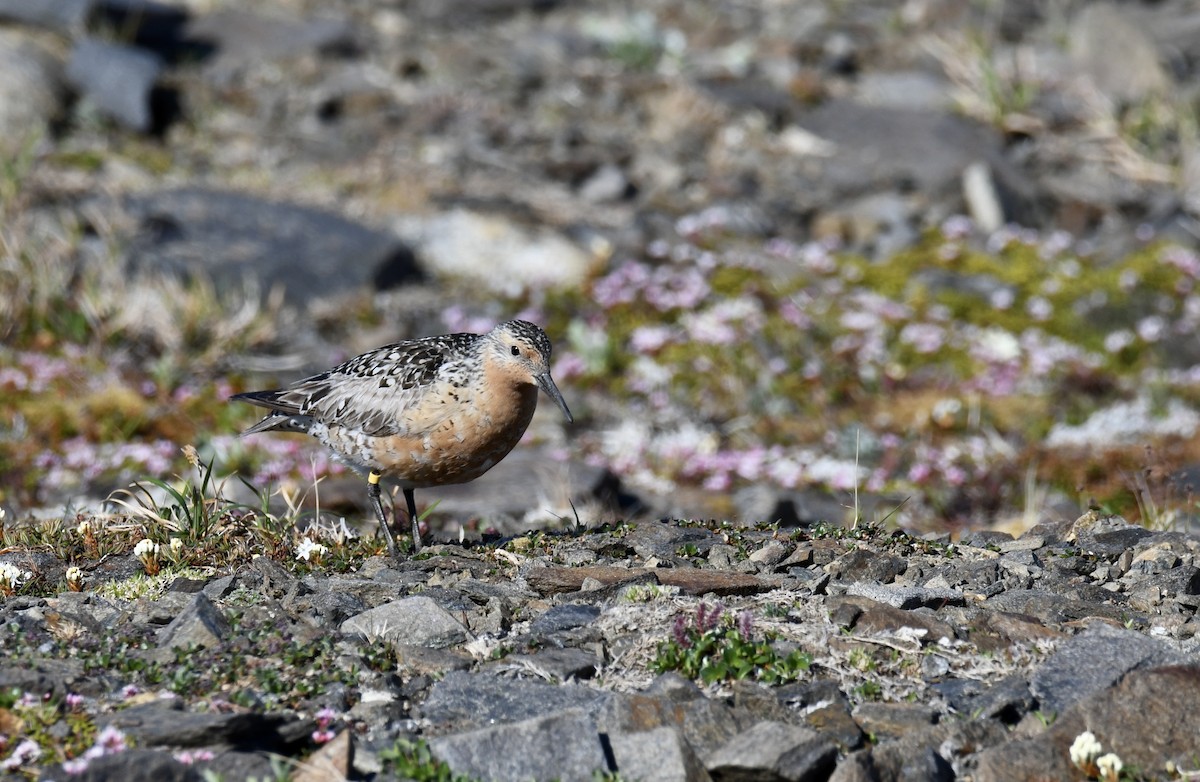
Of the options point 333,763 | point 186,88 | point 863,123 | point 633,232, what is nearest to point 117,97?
point 186,88

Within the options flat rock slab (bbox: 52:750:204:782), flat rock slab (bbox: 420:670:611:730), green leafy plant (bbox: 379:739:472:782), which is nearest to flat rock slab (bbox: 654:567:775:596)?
flat rock slab (bbox: 420:670:611:730)

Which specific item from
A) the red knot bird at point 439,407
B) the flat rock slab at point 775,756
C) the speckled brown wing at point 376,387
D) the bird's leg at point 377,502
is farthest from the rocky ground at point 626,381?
the speckled brown wing at point 376,387

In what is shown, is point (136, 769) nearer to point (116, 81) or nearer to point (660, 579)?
point (660, 579)

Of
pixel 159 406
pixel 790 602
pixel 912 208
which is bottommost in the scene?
pixel 912 208

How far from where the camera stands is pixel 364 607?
708 cm

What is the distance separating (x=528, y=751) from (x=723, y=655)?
1.13 meters

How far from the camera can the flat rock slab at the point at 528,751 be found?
5.61 meters

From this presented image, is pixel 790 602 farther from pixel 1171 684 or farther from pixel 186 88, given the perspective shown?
pixel 186 88

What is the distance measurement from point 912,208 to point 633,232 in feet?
13.1

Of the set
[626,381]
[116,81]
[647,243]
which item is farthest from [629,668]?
[116,81]

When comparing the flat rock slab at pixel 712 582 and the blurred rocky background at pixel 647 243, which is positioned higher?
the flat rock slab at pixel 712 582

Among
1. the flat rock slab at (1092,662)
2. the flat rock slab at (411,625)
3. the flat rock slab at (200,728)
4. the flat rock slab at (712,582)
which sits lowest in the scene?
the flat rock slab at (712,582)

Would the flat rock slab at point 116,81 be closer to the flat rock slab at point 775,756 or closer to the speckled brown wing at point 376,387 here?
the speckled brown wing at point 376,387

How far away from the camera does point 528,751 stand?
5.68 metres
